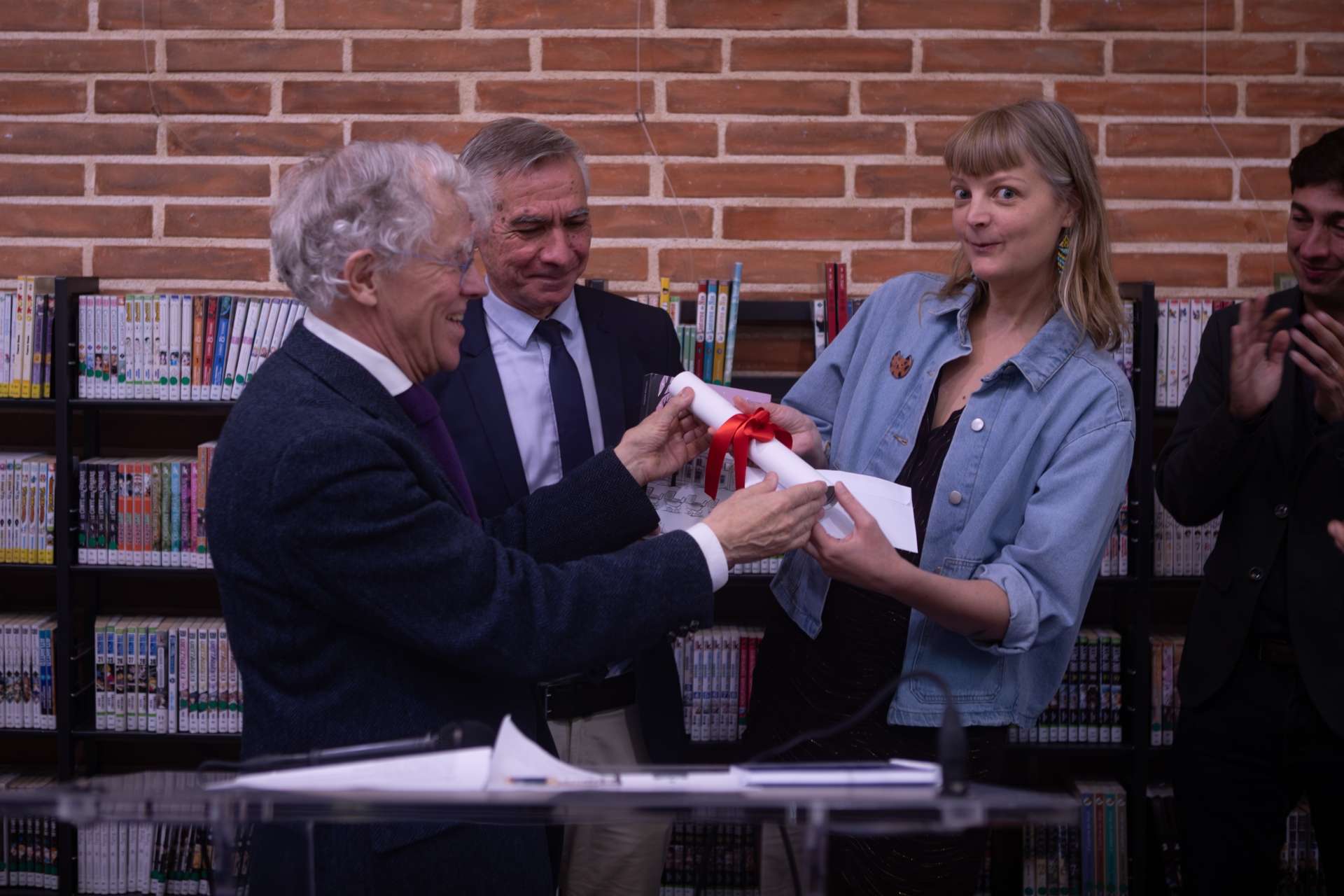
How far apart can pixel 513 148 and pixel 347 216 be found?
639 millimetres

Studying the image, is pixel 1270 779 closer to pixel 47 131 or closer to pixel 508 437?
pixel 508 437

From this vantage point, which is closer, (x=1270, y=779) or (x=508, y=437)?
(x=508, y=437)

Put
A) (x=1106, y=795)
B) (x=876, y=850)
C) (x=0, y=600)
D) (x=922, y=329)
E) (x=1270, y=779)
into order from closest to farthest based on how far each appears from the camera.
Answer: (x=876, y=850) < (x=922, y=329) < (x=1270, y=779) < (x=1106, y=795) < (x=0, y=600)

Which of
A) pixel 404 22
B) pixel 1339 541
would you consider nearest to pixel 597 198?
pixel 404 22

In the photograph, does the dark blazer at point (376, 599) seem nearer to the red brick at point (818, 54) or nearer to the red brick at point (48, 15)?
the red brick at point (818, 54)

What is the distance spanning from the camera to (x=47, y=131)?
319 cm

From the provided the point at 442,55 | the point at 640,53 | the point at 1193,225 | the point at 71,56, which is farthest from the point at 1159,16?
the point at 71,56

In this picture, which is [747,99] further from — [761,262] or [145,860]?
[145,860]

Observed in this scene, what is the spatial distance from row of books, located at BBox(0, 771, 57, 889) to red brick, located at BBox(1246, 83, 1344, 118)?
3.64m

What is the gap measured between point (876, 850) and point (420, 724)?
75cm

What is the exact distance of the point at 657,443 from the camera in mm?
1821

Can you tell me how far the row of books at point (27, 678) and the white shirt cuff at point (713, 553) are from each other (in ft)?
7.39

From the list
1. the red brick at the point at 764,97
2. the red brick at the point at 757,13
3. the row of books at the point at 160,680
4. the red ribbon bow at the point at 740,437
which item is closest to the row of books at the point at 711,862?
the row of books at the point at 160,680

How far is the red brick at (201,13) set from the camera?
10.3 ft
